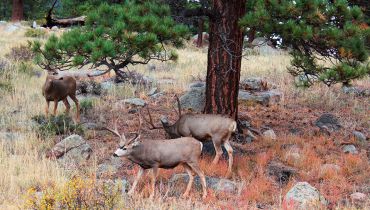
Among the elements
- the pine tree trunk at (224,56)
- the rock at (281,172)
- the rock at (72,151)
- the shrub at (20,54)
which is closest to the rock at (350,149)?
the rock at (281,172)

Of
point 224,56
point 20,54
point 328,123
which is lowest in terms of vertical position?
point 20,54

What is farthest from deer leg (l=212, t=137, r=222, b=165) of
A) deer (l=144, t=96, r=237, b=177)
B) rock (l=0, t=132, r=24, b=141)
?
rock (l=0, t=132, r=24, b=141)

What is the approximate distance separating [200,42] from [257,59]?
23.8 ft

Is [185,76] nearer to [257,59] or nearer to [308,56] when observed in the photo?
[257,59]

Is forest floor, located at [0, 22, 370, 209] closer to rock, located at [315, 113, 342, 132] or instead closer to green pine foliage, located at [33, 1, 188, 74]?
rock, located at [315, 113, 342, 132]

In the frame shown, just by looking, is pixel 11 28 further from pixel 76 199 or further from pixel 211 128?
pixel 76 199

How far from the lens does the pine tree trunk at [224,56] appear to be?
939 cm

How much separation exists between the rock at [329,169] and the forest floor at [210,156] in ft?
0.05

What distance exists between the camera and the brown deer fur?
340 inches

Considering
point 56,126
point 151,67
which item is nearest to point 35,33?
point 151,67

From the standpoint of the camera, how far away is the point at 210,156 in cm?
930

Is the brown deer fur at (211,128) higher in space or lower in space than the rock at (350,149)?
higher

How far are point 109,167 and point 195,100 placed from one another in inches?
200

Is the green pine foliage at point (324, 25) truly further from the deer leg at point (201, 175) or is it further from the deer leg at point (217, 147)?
the deer leg at point (201, 175)
